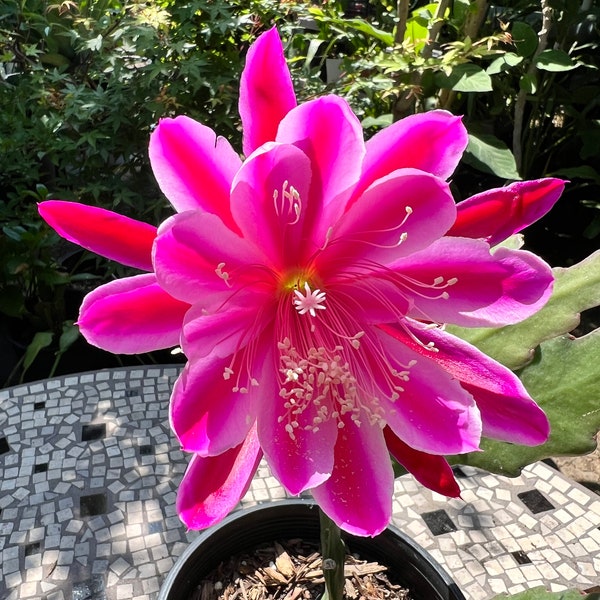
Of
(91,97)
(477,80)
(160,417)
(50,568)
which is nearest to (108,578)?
(50,568)

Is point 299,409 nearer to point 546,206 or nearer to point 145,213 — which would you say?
point 546,206

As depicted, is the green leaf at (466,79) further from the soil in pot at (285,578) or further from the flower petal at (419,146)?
the flower petal at (419,146)

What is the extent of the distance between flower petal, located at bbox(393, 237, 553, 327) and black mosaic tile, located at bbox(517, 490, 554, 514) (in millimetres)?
996

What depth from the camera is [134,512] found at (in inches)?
51.2

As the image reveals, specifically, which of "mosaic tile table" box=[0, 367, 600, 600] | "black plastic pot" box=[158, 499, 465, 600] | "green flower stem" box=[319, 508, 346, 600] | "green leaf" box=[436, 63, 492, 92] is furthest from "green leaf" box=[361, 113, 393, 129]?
"green flower stem" box=[319, 508, 346, 600]

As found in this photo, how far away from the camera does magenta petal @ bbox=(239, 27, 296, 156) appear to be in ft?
1.44

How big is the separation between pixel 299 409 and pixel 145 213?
1537 mm

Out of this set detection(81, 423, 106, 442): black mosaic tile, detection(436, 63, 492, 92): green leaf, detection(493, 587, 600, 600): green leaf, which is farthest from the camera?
detection(436, 63, 492, 92): green leaf

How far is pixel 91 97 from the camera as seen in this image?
68.8 inches

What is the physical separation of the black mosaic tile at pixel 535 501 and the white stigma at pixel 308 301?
1.04 meters

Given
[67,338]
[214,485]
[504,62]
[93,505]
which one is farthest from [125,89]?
[214,485]

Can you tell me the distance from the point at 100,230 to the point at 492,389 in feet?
0.99

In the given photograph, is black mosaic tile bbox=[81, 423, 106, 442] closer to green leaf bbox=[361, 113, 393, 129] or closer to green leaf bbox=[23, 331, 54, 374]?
green leaf bbox=[23, 331, 54, 374]

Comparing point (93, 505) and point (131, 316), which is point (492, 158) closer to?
point (93, 505)
